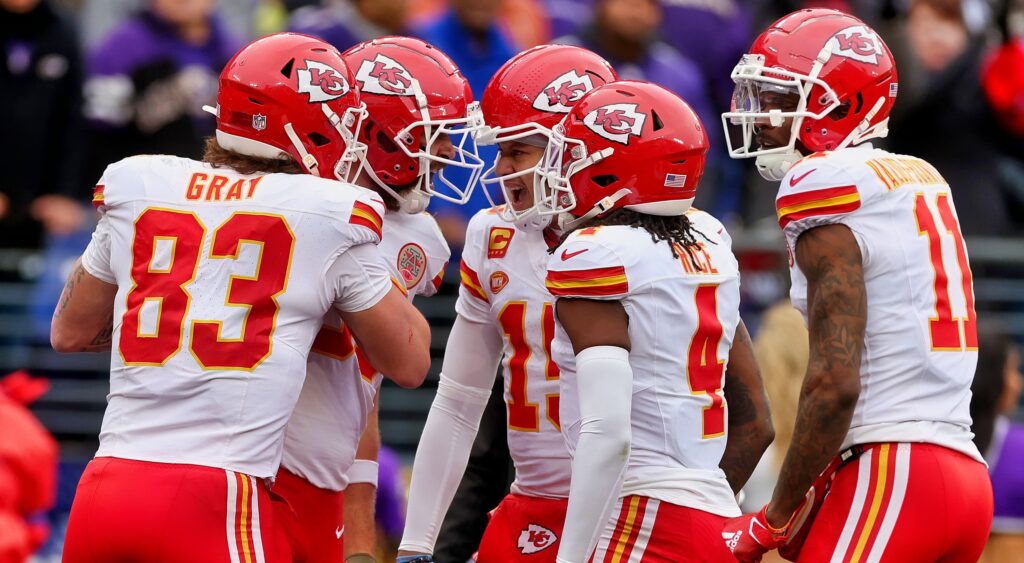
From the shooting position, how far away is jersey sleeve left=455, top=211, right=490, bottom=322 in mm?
5031

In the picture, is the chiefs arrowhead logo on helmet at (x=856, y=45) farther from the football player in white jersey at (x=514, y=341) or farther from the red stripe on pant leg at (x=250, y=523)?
the red stripe on pant leg at (x=250, y=523)

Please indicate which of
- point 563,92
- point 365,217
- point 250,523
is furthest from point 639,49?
point 250,523

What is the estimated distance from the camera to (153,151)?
8828mm

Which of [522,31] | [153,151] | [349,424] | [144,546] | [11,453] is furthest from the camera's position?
[522,31]

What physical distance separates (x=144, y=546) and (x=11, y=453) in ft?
6.78

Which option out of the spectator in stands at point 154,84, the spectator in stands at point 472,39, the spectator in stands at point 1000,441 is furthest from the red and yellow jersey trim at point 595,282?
the spectator in stands at point 154,84

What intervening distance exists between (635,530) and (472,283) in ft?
3.43

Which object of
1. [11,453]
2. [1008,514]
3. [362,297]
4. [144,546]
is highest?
[362,297]

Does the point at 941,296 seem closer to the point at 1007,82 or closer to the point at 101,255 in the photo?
the point at 101,255

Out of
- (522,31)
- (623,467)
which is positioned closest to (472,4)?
(522,31)

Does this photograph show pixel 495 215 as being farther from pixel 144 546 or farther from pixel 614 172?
pixel 144 546

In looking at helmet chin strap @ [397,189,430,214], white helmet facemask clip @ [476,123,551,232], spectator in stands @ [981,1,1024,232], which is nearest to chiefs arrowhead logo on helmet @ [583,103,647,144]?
white helmet facemask clip @ [476,123,551,232]

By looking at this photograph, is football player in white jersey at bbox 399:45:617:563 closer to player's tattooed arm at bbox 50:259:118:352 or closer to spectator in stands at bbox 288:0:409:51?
player's tattooed arm at bbox 50:259:118:352

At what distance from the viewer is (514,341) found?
4.93 m
